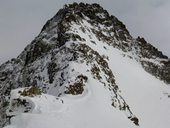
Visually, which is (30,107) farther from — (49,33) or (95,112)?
(49,33)

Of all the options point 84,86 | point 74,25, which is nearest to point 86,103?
point 84,86

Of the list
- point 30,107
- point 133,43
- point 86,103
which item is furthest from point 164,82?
point 30,107

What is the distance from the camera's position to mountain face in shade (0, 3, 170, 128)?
3316cm

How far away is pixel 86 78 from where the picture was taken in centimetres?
4491

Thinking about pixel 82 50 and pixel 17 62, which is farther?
pixel 17 62

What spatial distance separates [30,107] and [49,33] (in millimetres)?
34787

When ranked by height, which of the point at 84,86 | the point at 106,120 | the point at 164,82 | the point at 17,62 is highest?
the point at 17,62

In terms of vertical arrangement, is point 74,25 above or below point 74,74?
above

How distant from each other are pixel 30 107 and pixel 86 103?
24.5ft

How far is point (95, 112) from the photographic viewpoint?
37.4 m

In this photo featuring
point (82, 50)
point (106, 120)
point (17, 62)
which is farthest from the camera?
point (17, 62)

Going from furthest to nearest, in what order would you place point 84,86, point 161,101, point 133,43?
point 133,43 → point 161,101 → point 84,86

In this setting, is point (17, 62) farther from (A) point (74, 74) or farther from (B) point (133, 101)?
(A) point (74, 74)

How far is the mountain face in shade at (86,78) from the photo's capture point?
33.2 m
